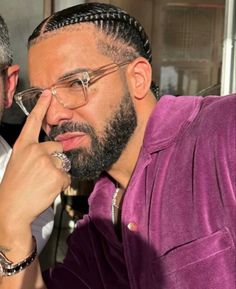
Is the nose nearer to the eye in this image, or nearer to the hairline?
the eye

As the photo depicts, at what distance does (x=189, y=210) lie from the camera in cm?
120

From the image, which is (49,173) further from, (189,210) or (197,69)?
(197,69)

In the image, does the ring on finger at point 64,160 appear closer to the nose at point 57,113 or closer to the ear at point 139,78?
the nose at point 57,113

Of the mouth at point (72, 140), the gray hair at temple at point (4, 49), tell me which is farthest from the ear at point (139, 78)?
the gray hair at temple at point (4, 49)

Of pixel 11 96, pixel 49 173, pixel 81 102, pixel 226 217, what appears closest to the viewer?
pixel 226 217

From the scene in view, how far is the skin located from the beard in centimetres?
2

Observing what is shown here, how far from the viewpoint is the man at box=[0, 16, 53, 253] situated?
1727 mm

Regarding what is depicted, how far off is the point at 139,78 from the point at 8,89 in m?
0.56

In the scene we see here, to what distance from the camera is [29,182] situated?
126 cm

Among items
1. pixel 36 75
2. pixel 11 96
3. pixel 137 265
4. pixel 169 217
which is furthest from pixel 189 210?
pixel 11 96

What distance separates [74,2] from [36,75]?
3.08ft

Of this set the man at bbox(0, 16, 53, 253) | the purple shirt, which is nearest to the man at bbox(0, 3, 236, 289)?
the purple shirt

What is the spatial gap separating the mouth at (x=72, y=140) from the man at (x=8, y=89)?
44cm

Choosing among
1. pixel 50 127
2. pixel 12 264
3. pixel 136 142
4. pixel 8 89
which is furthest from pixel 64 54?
pixel 12 264
